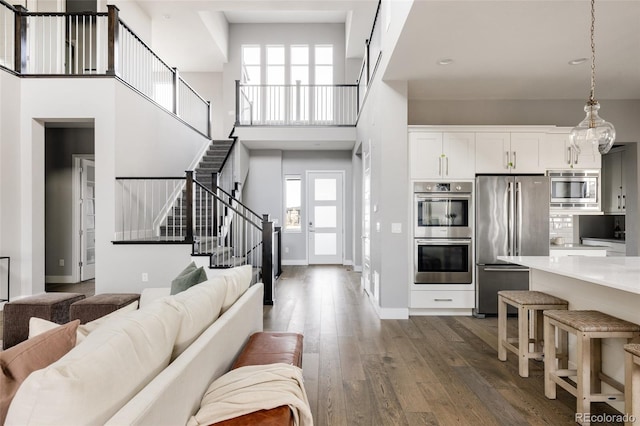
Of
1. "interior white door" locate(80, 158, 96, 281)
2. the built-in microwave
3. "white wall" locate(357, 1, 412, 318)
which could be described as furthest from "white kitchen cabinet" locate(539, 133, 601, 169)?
"interior white door" locate(80, 158, 96, 281)

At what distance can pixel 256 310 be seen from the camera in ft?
8.87

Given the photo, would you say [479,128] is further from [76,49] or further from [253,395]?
[76,49]

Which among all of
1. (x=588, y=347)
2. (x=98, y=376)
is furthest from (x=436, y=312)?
(x=98, y=376)

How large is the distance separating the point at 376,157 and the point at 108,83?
3.90 m

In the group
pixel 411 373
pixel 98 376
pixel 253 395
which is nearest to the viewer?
pixel 98 376

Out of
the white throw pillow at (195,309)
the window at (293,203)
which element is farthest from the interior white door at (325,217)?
the white throw pillow at (195,309)

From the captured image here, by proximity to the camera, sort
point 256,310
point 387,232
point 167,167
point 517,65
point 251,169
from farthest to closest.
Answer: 1. point 251,169
2. point 167,167
3. point 387,232
4. point 517,65
5. point 256,310

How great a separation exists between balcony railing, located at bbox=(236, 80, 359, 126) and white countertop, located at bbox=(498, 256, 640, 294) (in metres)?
6.49

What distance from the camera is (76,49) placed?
223 inches

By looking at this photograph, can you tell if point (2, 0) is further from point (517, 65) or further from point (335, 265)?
point (335, 265)

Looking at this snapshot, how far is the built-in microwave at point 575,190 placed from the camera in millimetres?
4734

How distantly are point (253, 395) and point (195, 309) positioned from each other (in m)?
0.49

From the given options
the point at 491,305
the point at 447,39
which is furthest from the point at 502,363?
the point at 447,39

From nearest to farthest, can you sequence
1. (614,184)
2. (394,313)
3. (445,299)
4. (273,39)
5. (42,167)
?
(394,313) < (445,299) < (42,167) < (614,184) < (273,39)
